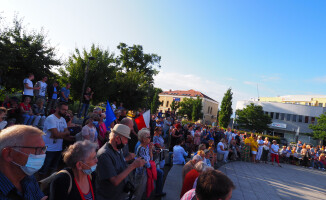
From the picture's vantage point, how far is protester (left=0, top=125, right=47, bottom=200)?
5.65 ft

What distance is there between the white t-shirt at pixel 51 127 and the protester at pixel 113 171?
194 cm

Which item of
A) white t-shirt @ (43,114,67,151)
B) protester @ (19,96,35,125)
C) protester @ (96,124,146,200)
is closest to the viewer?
protester @ (96,124,146,200)

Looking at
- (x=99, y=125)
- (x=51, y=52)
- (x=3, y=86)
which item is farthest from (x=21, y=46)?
(x=99, y=125)

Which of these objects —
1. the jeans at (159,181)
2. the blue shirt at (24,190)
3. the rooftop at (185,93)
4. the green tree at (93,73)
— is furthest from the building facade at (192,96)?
the blue shirt at (24,190)

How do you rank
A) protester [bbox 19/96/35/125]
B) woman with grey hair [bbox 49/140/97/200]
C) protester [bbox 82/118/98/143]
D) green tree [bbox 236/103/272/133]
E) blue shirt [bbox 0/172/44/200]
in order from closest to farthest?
1. blue shirt [bbox 0/172/44/200]
2. woman with grey hair [bbox 49/140/97/200]
3. protester [bbox 82/118/98/143]
4. protester [bbox 19/96/35/125]
5. green tree [bbox 236/103/272/133]

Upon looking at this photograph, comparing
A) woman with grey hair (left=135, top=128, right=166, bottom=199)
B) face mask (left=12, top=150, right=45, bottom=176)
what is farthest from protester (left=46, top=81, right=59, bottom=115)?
face mask (left=12, top=150, right=45, bottom=176)

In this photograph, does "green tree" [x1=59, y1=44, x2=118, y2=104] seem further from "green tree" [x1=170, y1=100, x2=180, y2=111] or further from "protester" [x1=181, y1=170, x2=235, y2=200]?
"green tree" [x1=170, y1=100, x2=180, y2=111]

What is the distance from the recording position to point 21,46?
535 inches

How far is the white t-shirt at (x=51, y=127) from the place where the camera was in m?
4.56

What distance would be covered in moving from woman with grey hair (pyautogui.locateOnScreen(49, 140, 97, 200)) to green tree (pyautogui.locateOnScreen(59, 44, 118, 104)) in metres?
18.0

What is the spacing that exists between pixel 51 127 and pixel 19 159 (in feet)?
9.78

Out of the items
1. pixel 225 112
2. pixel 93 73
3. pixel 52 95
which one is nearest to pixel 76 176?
pixel 52 95

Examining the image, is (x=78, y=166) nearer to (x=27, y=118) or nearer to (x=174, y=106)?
(x=27, y=118)

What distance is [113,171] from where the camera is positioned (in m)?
3.10
